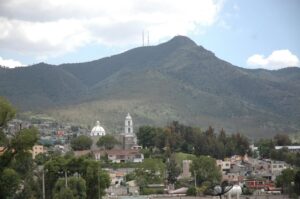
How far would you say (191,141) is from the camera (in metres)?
84.4

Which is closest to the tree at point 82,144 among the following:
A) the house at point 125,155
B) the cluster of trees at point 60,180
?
the house at point 125,155

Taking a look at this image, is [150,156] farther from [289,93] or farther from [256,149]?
[289,93]

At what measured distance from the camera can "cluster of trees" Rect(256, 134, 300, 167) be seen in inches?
3007

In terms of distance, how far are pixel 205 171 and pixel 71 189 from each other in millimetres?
25516

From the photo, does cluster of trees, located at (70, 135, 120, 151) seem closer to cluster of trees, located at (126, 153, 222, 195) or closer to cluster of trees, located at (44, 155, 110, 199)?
cluster of trees, located at (126, 153, 222, 195)

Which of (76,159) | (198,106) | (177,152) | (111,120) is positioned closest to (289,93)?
(198,106)

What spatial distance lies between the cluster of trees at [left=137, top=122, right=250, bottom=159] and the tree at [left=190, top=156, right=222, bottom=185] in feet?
49.5

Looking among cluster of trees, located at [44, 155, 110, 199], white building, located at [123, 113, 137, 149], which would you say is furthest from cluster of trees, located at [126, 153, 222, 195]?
white building, located at [123, 113, 137, 149]

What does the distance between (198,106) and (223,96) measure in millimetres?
16363

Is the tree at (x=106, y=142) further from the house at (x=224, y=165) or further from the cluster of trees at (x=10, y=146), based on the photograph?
the cluster of trees at (x=10, y=146)

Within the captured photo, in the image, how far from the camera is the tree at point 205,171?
64.5 meters

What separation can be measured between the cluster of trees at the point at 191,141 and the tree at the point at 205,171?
15075 mm

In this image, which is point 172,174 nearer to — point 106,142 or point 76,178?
point 106,142

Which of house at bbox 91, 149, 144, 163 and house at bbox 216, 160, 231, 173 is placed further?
house at bbox 91, 149, 144, 163
